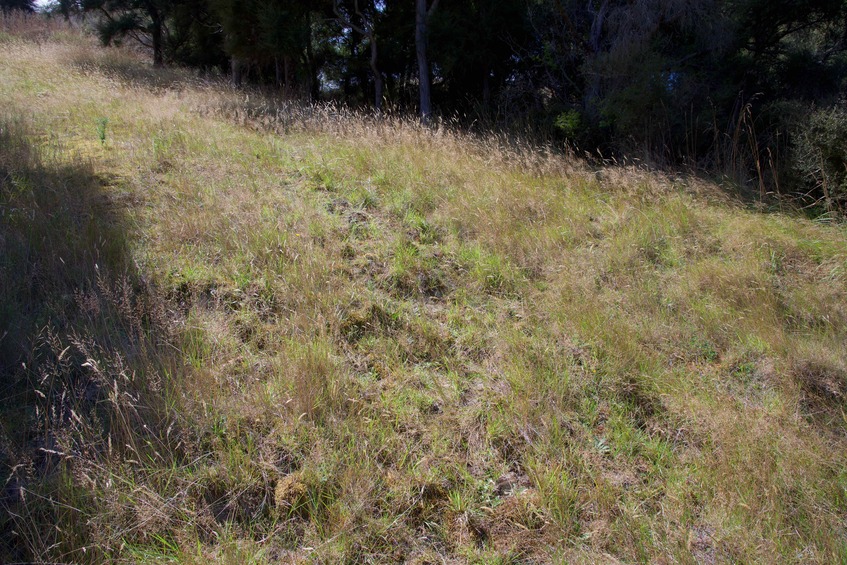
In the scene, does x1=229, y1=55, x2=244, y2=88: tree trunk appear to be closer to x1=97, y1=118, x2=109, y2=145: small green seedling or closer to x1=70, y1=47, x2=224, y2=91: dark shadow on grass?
x1=70, y1=47, x2=224, y2=91: dark shadow on grass

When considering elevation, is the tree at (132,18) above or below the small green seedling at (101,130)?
above

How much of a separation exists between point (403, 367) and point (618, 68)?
675cm

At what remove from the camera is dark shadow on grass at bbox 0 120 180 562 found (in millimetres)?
2018

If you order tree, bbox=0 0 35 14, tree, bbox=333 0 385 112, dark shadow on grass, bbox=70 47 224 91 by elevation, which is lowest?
dark shadow on grass, bbox=70 47 224 91

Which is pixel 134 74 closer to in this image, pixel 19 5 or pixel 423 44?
pixel 423 44

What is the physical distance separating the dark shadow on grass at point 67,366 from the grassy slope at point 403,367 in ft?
0.06

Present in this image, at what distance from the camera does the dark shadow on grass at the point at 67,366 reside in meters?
2.02

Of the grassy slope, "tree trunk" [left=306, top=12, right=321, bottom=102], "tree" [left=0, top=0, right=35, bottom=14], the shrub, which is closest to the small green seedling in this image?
the grassy slope

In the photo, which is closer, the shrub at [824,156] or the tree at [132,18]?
the shrub at [824,156]

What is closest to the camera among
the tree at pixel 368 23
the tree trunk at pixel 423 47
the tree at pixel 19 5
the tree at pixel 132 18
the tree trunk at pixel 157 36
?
the tree trunk at pixel 423 47

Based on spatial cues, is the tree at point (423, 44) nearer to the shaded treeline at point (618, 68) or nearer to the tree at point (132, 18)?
the shaded treeline at point (618, 68)

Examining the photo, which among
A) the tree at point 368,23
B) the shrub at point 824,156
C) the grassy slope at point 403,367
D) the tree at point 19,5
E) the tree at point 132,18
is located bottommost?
the grassy slope at point 403,367

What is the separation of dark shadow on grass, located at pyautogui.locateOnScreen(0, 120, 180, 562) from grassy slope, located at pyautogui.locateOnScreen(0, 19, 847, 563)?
2cm

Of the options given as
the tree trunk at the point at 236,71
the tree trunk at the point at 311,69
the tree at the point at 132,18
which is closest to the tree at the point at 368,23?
the tree trunk at the point at 311,69
